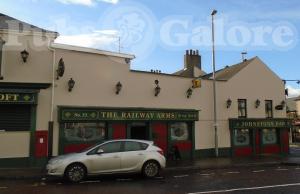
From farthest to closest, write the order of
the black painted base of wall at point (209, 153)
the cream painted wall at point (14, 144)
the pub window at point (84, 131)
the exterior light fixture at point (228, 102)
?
the exterior light fixture at point (228, 102) < the black painted base of wall at point (209, 153) < the pub window at point (84, 131) < the cream painted wall at point (14, 144)

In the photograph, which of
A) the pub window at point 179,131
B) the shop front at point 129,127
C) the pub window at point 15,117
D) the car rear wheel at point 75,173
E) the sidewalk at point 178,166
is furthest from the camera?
the pub window at point 179,131

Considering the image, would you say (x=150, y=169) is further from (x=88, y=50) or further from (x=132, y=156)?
(x=88, y=50)

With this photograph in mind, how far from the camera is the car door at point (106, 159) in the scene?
14156 mm

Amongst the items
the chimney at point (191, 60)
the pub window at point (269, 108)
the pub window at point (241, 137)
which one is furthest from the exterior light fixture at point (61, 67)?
the chimney at point (191, 60)

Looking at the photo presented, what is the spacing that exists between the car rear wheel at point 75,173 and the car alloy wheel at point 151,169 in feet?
8.04

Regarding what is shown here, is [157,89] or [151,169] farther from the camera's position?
[157,89]

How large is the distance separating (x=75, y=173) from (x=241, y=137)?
15432mm

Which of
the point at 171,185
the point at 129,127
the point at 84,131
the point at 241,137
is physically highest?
the point at 129,127

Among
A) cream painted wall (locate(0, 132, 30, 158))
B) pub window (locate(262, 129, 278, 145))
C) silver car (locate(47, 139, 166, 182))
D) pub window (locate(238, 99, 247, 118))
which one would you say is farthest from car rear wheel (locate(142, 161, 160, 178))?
pub window (locate(262, 129, 278, 145))

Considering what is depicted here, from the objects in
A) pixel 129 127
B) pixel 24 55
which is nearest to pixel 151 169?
pixel 129 127

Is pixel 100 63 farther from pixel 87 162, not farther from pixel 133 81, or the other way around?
pixel 87 162

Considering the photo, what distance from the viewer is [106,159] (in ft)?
47.1

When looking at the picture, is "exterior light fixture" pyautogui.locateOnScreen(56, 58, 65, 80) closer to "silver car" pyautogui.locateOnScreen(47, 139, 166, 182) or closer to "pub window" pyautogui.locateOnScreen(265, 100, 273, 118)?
"silver car" pyautogui.locateOnScreen(47, 139, 166, 182)

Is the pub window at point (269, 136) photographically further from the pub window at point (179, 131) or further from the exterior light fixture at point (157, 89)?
the exterior light fixture at point (157, 89)
